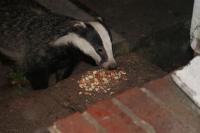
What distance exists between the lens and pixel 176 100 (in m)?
1.77

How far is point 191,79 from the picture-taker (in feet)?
5.84

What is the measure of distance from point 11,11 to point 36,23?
0.25 meters

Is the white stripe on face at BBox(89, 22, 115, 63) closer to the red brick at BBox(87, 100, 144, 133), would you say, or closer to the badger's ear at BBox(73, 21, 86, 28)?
the badger's ear at BBox(73, 21, 86, 28)

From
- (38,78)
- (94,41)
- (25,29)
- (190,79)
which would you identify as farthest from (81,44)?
(190,79)

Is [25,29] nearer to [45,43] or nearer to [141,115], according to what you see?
[45,43]

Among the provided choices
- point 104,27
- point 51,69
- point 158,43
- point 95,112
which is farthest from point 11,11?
point 95,112

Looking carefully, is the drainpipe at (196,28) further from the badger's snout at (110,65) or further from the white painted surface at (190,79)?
the badger's snout at (110,65)

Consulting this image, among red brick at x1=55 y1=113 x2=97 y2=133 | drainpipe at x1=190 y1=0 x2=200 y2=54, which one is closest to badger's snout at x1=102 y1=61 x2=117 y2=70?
drainpipe at x1=190 y1=0 x2=200 y2=54

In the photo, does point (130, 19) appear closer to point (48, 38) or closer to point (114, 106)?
point (48, 38)

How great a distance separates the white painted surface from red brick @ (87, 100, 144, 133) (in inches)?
10.2

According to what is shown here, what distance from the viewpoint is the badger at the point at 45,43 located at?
349 centimetres

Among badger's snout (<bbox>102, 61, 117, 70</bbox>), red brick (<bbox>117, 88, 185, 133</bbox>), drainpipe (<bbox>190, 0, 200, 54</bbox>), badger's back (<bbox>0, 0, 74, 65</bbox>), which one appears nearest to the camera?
red brick (<bbox>117, 88, 185, 133</bbox>)

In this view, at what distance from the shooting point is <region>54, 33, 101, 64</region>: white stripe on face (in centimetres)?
345

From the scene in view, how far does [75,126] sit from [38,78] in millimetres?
2027
